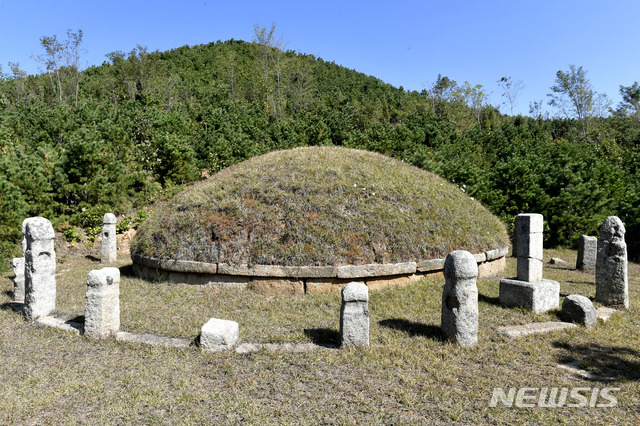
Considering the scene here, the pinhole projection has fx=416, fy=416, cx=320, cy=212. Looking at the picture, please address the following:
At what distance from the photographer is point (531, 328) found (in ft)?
23.1

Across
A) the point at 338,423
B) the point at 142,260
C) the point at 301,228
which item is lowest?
the point at 338,423

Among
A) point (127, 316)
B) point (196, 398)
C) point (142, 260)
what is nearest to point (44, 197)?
point (142, 260)

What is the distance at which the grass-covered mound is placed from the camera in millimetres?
9211

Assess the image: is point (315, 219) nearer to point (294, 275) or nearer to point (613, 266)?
point (294, 275)

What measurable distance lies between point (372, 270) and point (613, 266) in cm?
491

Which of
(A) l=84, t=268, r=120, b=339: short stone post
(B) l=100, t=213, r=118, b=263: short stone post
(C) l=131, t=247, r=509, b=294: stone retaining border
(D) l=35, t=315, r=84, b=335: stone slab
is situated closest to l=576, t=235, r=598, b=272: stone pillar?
(C) l=131, t=247, r=509, b=294: stone retaining border

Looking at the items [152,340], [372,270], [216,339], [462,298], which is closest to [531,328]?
[462,298]

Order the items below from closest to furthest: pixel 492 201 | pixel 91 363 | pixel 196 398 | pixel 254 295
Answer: pixel 196 398 < pixel 91 363 < pixel 254 295 < pixel 492 201

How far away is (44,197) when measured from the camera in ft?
49.0

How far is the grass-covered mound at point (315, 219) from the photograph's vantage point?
363 inches

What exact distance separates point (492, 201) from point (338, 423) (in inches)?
621

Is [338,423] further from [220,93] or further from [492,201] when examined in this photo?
[220,93]

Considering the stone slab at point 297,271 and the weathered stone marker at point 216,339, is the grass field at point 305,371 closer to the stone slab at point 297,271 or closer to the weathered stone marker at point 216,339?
the weathered stone marker at point 216,339

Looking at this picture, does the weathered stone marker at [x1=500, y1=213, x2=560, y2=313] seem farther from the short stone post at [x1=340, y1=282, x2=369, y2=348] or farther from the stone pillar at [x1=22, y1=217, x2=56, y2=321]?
the stone pillar at [x1=22, y1=217, x2=56, y2=321]
